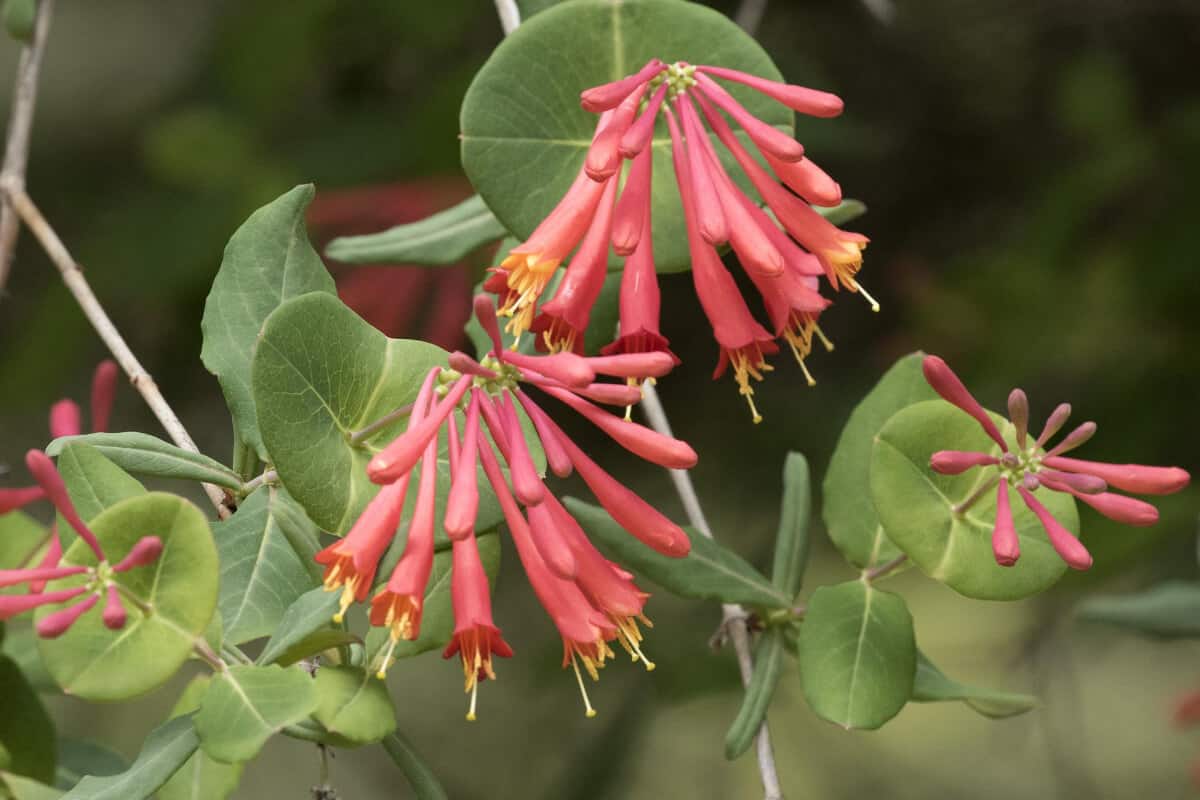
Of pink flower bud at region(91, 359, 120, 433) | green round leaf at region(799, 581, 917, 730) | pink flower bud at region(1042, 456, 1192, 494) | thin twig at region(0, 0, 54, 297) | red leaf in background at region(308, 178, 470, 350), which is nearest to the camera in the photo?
pink flower bud at region(1042, 456, 1192, 494)

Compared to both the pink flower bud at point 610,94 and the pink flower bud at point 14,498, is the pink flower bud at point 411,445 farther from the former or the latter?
the pink flower bud at point 14,498

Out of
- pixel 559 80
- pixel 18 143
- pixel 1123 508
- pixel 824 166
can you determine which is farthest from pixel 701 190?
pixel 824 166

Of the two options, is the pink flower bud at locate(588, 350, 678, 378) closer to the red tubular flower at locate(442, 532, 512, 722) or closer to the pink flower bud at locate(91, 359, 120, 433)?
the red tubular flower at locate(442, 532, 512, 722)

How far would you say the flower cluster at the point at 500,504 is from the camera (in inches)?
37.4

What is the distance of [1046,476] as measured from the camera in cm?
106

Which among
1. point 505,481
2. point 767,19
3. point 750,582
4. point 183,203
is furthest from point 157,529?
point 767,19

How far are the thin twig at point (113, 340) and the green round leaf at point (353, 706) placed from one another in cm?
21

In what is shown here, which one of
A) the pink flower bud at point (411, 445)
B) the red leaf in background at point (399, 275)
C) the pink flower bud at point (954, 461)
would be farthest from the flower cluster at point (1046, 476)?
the red leaf in background at point (399, 275)

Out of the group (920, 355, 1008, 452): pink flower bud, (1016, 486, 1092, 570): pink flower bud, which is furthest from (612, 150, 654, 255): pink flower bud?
(1016, 486, 1092, 570): pink flower bud

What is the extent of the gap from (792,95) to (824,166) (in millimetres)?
1714

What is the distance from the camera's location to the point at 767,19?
2797 mm

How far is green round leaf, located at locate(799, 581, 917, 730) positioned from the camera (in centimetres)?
116

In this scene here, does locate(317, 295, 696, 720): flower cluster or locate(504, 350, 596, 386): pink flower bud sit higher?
locate(504, 350, 596, 386): pink flower bud

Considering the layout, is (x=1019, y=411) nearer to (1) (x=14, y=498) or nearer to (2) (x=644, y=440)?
(2) (x=644, y=440)
